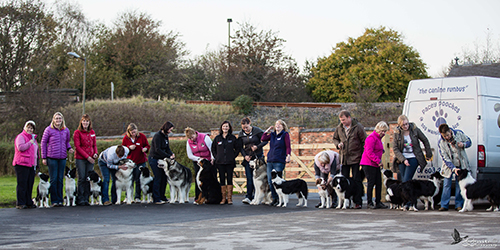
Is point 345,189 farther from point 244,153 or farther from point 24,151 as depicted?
point 24,151

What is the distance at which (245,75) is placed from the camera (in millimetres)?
40875

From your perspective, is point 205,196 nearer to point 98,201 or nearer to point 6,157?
point 98,201

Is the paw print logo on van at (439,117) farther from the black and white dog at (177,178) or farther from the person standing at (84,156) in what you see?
the person standing at (84,156)

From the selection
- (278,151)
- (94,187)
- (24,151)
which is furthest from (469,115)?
(24,151)

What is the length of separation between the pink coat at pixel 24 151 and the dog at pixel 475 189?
875 cm

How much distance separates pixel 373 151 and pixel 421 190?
1179 mm

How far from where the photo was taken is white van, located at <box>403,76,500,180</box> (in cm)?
950

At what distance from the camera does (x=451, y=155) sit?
9.33 m

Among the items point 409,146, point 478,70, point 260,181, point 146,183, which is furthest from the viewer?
point 478,70

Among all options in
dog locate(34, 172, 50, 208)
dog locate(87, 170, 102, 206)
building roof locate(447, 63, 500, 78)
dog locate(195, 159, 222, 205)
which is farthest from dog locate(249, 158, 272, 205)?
building roof locate(447, 63, 500, 78)

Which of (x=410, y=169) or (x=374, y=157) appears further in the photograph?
(x=374, y=157)

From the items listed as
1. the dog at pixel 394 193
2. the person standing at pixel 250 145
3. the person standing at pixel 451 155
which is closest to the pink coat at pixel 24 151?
the person standing at pixel 250 145

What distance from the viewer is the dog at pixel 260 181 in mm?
10984

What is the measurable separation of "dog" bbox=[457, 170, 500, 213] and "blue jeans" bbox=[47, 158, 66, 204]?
8.31m
